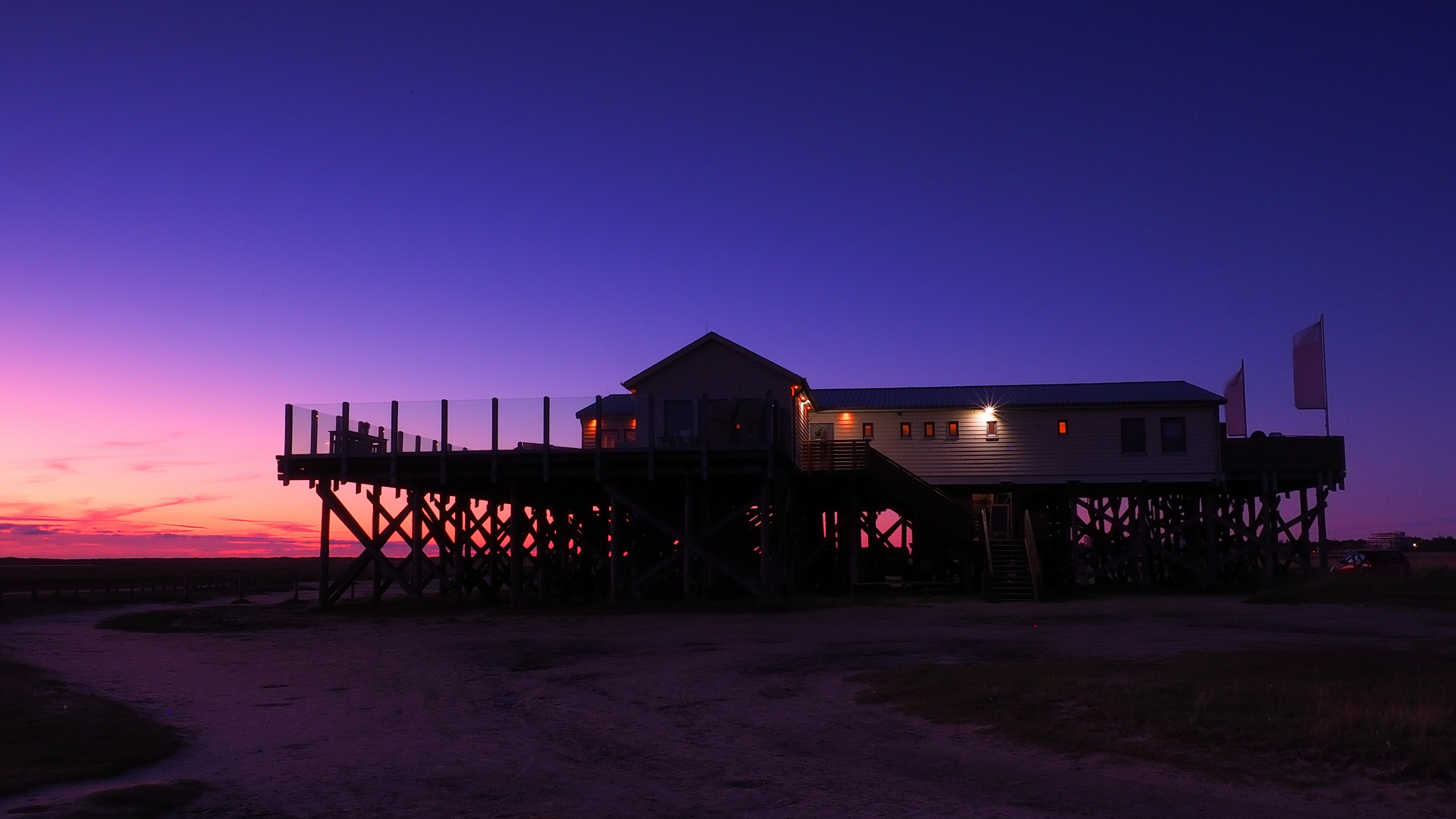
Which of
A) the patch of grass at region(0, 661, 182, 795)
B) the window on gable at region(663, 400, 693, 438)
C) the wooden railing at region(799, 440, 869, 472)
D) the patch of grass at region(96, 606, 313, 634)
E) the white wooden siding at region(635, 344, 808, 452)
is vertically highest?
the white wooden siding at region(635, 344, 808, 452)

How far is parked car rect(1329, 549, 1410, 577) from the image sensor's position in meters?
42.9

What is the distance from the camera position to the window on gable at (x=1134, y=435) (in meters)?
43.4

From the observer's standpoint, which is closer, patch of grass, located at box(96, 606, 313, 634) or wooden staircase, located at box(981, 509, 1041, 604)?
patch of grass, located at box(96, 606, 313, 634)

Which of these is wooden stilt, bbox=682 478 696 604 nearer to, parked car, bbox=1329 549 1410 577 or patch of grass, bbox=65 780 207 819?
patch of grass, bbox=65 780 207 819

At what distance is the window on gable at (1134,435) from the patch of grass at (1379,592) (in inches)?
349

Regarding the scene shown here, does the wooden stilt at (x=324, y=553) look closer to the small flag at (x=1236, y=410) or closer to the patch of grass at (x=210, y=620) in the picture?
the patch of grass at (x=210, y=620)

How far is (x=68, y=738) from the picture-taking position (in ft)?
40.5

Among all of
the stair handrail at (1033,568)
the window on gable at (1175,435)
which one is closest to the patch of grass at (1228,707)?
the stair handrail at (1033,568)

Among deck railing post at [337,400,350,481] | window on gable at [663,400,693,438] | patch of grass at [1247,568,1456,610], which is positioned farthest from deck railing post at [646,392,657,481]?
patch of grass at [1247,568,1456,610]

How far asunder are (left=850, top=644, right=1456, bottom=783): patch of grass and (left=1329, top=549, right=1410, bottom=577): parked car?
28.9 meters

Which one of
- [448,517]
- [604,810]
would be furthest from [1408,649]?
[448,517]

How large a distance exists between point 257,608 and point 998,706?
30.7 meters

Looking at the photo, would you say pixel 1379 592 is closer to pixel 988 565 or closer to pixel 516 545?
pixel 988 565

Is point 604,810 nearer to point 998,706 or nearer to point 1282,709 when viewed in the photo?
point 998,706
